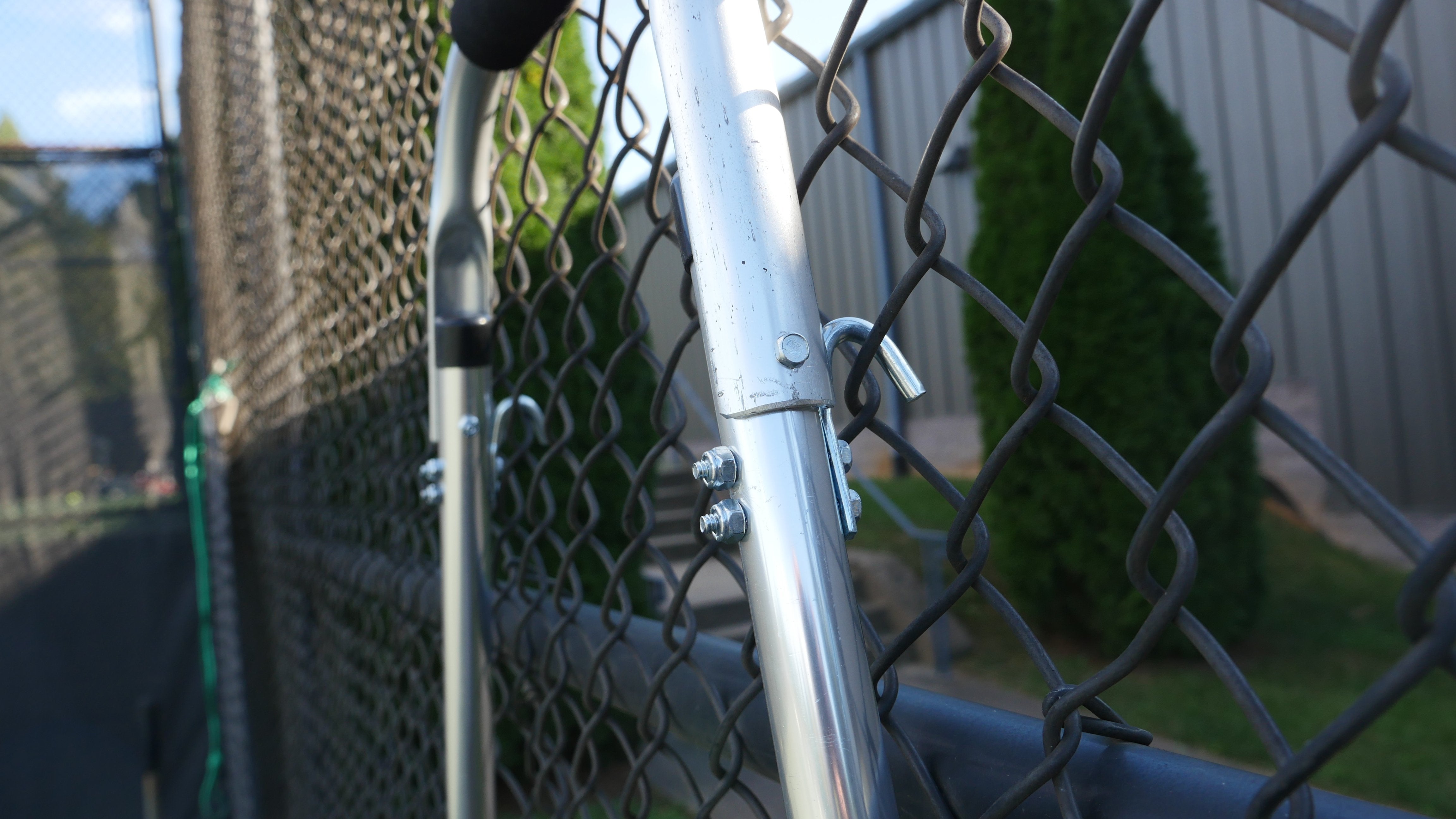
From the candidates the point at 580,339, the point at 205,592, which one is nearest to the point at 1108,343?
the point at 580,339

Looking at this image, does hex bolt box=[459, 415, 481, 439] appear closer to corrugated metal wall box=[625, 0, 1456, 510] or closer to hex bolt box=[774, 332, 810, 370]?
hex bolt box=[774, 332, 810, 370]

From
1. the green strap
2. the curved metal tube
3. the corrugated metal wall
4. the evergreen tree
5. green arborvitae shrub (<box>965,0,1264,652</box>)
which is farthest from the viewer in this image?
the corrugated metal wall

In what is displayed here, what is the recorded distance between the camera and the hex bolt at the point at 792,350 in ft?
1.31

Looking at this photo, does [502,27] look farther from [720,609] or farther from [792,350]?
[720,609]

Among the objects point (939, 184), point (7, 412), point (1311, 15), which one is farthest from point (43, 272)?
point (939, 184)

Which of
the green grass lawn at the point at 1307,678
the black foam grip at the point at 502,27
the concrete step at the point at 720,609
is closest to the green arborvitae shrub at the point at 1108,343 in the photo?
the green grass lawn at the point at 1307,678

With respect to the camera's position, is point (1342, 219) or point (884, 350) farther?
point (1342, 219)

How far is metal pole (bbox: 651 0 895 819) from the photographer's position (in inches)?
15.6

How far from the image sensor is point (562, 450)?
1032 millimetres

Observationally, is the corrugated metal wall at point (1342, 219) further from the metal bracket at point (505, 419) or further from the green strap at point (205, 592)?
the metal bracket at point (505, 419)

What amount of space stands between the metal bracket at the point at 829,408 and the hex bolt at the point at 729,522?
0.14 ft

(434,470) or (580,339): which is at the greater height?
(580,339)

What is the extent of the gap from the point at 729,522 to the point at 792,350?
0.08 meters

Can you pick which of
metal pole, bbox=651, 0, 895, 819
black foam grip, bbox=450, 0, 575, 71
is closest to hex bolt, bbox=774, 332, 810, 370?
metal pole, bbox=651, 0, 895, 819
